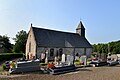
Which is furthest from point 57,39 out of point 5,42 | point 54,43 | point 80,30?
point 5,42

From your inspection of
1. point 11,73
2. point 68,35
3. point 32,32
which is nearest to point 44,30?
point 32,32

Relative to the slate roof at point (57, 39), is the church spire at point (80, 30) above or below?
above

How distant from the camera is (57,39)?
1858 inches

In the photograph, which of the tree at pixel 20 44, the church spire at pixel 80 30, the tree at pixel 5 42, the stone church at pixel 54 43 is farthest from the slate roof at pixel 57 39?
the tree at pixel 5 42

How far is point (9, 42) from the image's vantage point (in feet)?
268

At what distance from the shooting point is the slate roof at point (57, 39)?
43091 millimetres

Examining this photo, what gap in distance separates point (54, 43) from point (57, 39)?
2.27 meters

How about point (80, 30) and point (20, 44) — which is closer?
point (80, 30)

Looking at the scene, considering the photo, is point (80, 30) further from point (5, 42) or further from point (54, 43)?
point (5, 42)

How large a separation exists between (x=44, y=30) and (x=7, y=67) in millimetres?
24927

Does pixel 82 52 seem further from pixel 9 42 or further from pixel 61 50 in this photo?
pixel 9 42

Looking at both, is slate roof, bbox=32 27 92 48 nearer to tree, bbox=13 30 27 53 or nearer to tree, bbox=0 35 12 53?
tree, bbox=13 30 27 53

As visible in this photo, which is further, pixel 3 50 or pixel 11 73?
pixel 3 50

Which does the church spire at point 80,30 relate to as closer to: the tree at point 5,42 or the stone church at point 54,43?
the stone church at point 54,43
